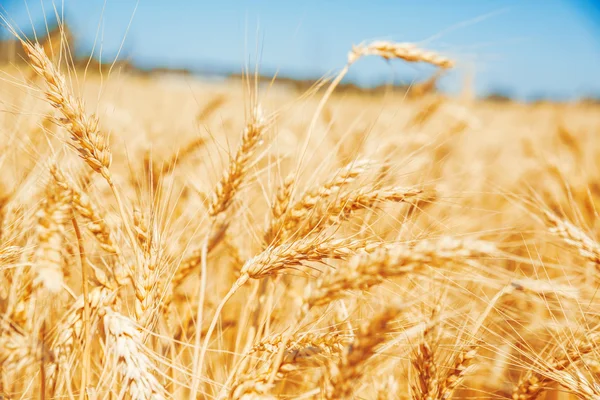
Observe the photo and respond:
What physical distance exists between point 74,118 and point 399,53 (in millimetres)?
990

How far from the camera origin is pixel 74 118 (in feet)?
2.96

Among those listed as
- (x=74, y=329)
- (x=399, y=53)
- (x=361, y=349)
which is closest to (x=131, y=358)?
(x=74, y=329)

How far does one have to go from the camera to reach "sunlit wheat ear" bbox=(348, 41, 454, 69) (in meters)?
1.31

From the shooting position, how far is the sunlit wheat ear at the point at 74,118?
0.90 m

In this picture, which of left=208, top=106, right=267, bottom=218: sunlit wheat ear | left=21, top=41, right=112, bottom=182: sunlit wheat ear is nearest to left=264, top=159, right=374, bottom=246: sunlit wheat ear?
left=208, top=106, right=267, bottom=218: sunlit wheat ear

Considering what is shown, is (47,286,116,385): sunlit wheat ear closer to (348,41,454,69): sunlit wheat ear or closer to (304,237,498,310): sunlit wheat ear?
(304,237,498,310): sunlit wheat ear

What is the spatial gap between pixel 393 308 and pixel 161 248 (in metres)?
0.59

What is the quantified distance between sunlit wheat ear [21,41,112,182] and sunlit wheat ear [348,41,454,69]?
838 mm

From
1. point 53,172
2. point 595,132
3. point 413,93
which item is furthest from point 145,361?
point 595,132

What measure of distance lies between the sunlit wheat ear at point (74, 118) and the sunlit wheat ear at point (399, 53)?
84 centimetres

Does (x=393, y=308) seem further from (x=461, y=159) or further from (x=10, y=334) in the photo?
(x=461, y=159)

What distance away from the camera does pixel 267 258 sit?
86 cm

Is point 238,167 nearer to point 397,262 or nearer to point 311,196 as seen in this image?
point 311,196

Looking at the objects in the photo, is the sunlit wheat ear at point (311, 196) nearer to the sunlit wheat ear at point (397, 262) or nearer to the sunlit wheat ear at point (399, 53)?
the sunlit wheat ear at point (397, 262)
